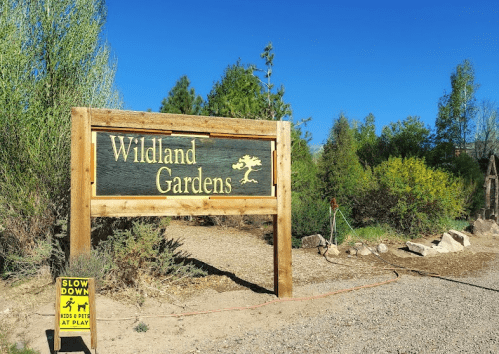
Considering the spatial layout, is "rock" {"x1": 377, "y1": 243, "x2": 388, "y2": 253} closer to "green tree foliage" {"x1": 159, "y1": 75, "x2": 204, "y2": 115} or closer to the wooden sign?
the wooden sign

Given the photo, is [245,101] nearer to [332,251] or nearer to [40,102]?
[332,251]

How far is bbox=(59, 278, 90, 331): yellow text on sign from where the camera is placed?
427cm

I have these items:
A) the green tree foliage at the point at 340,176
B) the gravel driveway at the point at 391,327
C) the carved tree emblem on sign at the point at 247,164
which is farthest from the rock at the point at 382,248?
the carved tree emblem on sign at the point at 247,164

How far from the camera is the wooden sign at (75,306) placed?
167 inches

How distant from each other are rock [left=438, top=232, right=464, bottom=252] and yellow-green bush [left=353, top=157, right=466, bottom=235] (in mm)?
1602

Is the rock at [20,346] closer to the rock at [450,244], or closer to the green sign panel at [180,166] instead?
the green sign panel at [180,166]

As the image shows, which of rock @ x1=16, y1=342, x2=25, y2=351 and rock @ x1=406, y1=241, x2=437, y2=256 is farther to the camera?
rock @ x1=406, y1=241, x2=437, y2=256

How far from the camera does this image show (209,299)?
21.1ft

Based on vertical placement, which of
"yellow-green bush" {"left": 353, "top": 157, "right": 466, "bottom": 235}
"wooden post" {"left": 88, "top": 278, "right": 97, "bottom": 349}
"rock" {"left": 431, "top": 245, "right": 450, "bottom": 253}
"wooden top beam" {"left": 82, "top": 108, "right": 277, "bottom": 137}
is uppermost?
"wooden top beam" {"left": 82, "top": 108, "right": 277, "bottom": 137}

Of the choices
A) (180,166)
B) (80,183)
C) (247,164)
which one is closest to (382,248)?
(247,164)

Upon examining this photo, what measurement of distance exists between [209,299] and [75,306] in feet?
7.99

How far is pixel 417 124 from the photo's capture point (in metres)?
33.5

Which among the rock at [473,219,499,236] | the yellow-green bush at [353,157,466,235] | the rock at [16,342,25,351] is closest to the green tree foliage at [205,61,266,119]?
the yellow-green bush at [353,157,466,235]

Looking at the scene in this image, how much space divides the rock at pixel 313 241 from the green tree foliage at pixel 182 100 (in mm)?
11836
